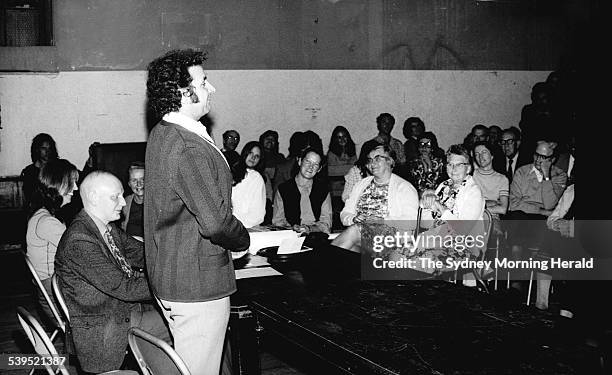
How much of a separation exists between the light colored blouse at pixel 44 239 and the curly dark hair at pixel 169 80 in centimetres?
157

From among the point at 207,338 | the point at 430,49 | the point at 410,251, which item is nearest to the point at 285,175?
the point at 410,251

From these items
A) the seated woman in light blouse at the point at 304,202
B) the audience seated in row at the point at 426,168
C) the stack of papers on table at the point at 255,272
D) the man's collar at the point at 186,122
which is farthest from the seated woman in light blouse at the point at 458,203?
the man's collar at the point at 186,122

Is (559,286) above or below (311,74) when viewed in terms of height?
below

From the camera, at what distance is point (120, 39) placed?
25.6ft

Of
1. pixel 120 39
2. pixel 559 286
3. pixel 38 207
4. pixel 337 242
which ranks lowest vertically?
pixel 559 286

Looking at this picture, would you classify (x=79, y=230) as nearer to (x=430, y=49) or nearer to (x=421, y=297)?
(x=421, y=297)

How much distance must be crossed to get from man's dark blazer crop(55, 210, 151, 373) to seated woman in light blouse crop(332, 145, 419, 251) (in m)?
2.38

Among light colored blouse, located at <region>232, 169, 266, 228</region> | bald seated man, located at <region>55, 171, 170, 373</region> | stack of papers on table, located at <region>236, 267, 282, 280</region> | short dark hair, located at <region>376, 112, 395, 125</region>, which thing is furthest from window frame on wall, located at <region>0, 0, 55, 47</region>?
bald seated man, located at <region>55, 171, 170, 373</region>

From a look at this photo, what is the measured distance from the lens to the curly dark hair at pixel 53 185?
3.92m

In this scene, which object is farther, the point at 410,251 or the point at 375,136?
the point at 375,136

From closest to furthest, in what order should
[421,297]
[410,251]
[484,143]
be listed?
[421,297] < [410,251] < [484,143]

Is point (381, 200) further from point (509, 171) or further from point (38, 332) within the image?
point (38, 332)

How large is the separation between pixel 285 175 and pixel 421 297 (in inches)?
177

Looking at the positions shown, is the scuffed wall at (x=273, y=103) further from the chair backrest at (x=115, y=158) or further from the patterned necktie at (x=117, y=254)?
the patterned necktie at (x=117, y=254)
